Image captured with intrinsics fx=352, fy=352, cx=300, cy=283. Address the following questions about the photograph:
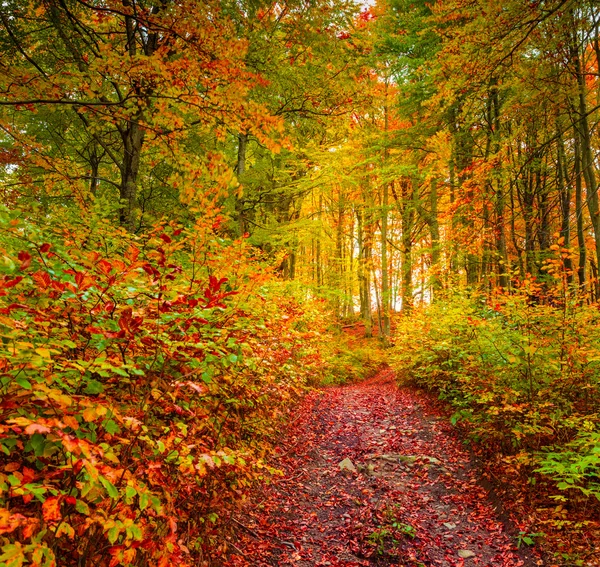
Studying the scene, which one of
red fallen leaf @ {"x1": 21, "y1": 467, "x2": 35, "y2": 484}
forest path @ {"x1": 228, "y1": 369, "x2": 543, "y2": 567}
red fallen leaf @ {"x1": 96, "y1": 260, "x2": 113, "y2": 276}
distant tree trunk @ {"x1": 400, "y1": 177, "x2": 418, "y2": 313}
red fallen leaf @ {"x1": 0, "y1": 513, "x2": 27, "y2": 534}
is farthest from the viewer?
distant tree trunk @ {"x1": 400, "y1": 177, "x2": 418, "y2": 313}

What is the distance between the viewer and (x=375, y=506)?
4.86 meters

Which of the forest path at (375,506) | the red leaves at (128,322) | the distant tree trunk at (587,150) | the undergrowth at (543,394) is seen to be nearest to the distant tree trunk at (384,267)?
the distant tree trunk at (587,150)

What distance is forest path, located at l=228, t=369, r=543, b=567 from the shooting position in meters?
3.89

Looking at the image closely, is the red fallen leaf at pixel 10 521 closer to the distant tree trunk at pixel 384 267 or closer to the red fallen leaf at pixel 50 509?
the red fallen leaf at pixel 50 509

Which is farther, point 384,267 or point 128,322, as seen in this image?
point 384,267

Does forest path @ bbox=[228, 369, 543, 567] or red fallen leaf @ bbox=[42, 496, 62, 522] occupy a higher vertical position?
red fallen leaf @ bbox=[42, 496, 62, 522]

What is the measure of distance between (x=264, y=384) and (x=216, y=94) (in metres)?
3.87

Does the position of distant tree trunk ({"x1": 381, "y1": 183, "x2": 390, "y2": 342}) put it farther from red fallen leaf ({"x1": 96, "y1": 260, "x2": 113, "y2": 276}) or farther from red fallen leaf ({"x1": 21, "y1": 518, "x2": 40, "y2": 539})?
red fallen leaf ({"x1": 21, "y1": 518, "x2": 40, "y2": 539})

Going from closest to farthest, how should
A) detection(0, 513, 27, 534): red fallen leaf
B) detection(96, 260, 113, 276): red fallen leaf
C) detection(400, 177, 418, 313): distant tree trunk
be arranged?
detection(0, 513, 27, 534): red fallen leaf
detection(96, 260, 113, 276): red fallen leaf
detection(400, 177, 418, 313): distant tree trunk

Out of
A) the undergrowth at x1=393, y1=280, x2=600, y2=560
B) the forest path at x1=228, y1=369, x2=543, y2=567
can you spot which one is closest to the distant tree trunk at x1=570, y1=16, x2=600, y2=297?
the undergrowth at x1=393, y1=280, x2=600, y2=560

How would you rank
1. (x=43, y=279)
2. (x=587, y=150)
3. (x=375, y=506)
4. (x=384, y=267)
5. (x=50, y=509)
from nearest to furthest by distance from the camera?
1. (x=50, y=509)
2. (x=43, y=279)
3. (x=375, y=506)
4. (x=587, y=150)
5. (x=384, y=267)

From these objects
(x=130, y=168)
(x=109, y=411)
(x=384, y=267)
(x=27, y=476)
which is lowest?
(x=27, y=476)

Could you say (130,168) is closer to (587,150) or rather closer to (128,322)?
(128,322)

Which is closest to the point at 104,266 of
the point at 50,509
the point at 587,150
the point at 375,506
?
the point at 50,509
